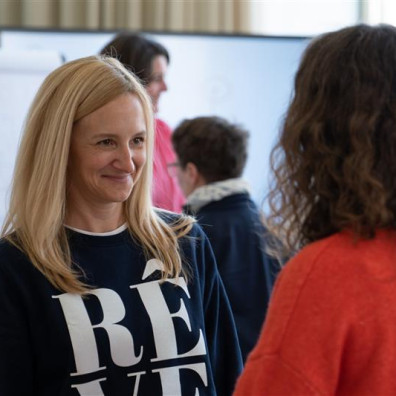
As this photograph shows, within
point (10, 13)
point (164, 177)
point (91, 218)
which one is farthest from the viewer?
point (10, 13)

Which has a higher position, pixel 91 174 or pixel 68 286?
pixel 91 174

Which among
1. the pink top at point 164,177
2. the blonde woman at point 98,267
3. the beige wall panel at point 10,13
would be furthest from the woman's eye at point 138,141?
the beige wall panel at point 10,13

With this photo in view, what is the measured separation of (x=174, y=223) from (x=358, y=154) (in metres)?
0.75

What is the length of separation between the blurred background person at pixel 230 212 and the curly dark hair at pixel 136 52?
24cm

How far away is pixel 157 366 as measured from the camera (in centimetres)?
150

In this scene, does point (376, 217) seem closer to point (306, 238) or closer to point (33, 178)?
point (306, 238)

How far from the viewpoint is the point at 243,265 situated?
241 centimetres

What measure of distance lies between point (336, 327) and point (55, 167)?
0.76 m

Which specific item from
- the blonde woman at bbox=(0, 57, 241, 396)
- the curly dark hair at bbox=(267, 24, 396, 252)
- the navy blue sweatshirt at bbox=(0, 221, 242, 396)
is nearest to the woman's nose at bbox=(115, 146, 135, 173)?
the blonde woman at bbox=(0, 57, 241, 396)

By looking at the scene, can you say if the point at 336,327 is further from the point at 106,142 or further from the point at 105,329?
the point at 106,142

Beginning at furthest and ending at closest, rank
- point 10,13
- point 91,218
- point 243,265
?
point 10,13
point 243,265
point 91,218

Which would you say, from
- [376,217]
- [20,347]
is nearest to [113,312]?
[20,347]

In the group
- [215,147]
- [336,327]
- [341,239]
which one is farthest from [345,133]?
[215,147]

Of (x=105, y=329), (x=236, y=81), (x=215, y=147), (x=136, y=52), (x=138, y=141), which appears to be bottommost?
(x=105, y=329)
